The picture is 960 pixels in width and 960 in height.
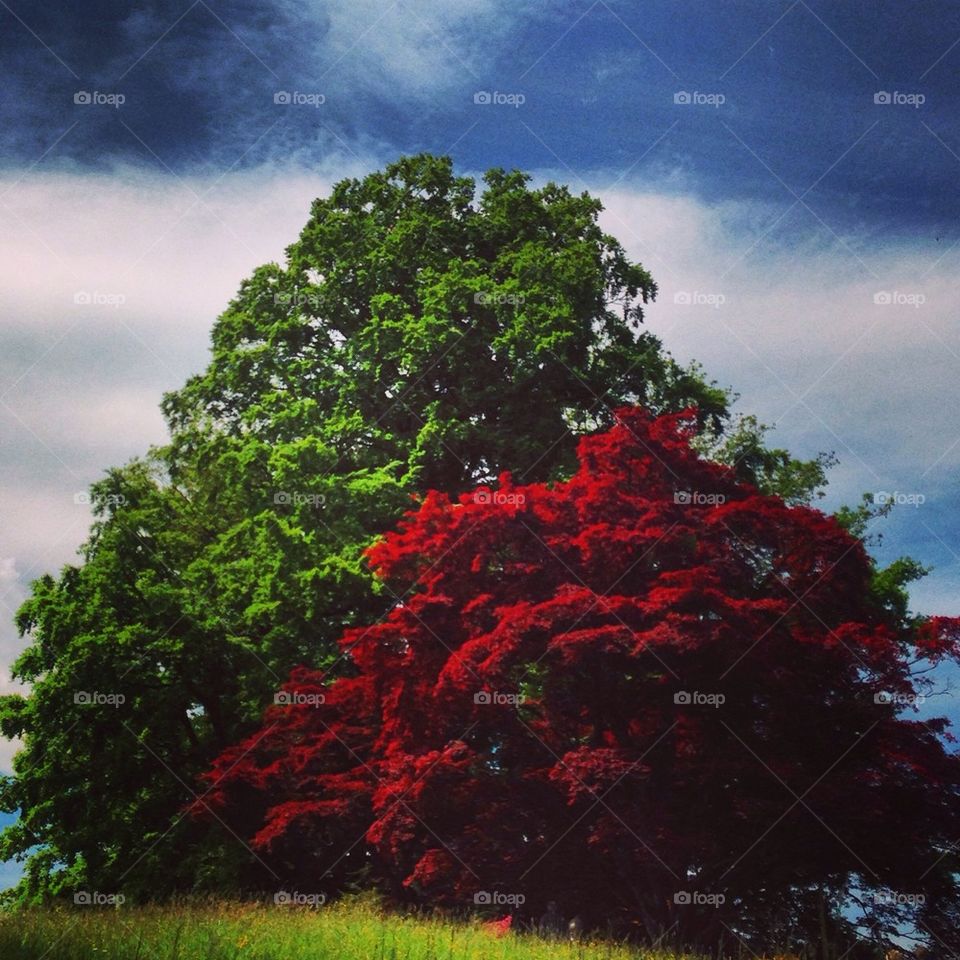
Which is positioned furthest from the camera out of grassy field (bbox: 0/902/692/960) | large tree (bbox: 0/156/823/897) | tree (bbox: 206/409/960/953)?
large tree (bbox: 0/156/823/897)

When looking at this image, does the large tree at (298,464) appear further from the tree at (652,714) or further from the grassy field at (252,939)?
the grassy field at (252,939)

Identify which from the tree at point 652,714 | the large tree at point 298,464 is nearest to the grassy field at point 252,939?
the tree at point 652,714

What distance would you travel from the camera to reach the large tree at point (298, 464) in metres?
20.4

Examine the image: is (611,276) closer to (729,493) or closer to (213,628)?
(729,493)

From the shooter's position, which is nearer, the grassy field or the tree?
the grassy field

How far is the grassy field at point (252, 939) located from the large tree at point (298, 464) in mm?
7119

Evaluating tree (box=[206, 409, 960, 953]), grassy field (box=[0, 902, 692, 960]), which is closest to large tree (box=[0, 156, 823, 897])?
tree (box=[206, 409, 960, 953])

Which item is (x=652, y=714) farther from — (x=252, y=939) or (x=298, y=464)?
(x=298, y=464)

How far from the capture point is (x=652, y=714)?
14500mm

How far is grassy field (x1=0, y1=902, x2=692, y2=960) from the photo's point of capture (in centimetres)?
921

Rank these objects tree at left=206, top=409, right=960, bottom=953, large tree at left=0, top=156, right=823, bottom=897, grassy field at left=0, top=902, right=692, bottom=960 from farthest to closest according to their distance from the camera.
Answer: large tree at left=0, top=156, right=823, bottom=897, tree at left=206, top=409, right=960, bottom=953, grassy field at left=0, top=902, right=692, bottom=960

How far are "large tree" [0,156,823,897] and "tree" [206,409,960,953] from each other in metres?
3.99

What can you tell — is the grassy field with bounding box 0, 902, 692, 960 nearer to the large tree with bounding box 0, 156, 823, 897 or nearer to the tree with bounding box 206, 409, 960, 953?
the tree with bounding box 206, 409, 960, 953

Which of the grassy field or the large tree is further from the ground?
the large tree
